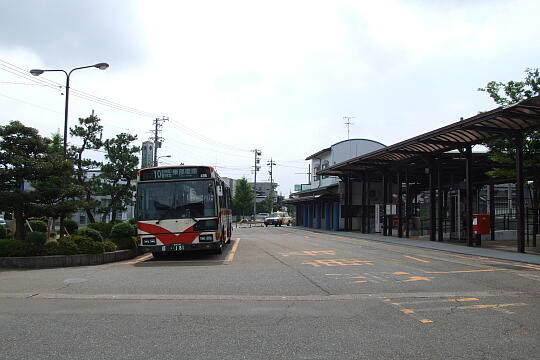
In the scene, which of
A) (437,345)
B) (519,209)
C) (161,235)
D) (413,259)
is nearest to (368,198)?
(519,209)

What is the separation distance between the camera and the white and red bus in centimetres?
1381

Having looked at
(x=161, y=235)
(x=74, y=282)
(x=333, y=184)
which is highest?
(x=333, y=184)

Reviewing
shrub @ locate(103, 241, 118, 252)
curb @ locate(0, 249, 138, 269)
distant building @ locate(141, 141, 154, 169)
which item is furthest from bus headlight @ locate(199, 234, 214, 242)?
distant building @ locate(141, 141, 154, 169)

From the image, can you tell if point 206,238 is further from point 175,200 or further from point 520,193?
point 520,193

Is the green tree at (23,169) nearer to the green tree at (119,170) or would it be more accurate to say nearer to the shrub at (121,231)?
the shrub at (121,231)

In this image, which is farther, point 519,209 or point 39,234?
point 519,209

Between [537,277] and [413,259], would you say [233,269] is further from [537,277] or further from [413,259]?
[537,277]

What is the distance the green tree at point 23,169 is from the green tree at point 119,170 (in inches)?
416

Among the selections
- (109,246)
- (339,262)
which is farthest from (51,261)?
(339,262)

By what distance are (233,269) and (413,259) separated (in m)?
6.44

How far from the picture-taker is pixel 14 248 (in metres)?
13.0

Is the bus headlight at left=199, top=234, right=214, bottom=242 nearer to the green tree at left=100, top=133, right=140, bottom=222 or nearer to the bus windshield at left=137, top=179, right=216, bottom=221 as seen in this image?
the bus windshield at left=137, top=179, right=216, bottom=221

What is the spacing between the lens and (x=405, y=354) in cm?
493

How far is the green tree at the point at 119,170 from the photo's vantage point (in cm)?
2481
